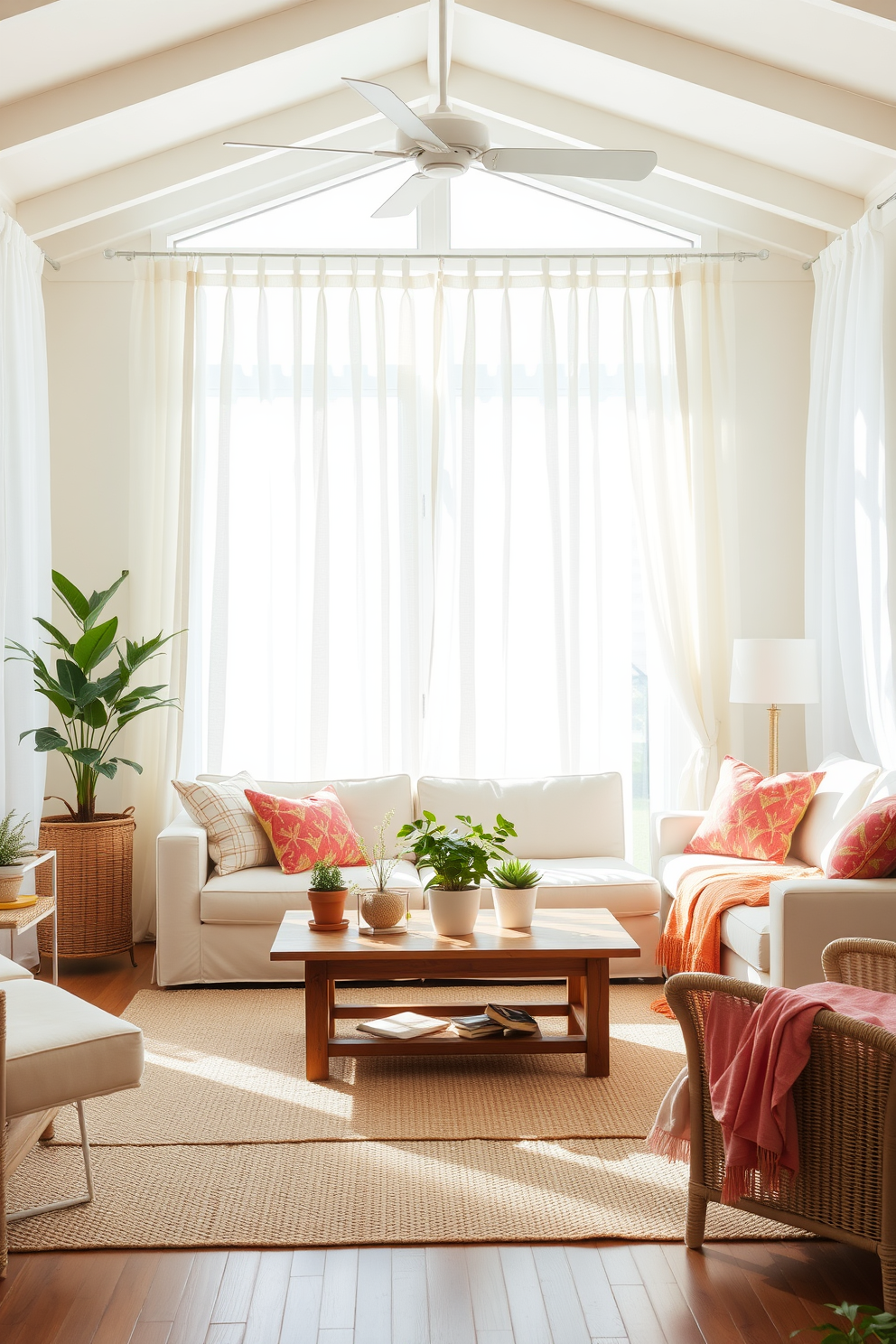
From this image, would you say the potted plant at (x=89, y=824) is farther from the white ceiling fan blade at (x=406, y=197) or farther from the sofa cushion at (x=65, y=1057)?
the sofa cushion at (x=65, y=1057)

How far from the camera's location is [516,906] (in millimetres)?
3713

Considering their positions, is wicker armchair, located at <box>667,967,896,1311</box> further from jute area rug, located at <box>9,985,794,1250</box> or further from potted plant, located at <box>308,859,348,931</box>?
potted plant, located at <box>308,859,348,931</box>

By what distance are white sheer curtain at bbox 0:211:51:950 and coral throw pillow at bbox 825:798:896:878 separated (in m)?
3.07

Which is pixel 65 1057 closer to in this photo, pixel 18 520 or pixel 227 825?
pixel 227 825

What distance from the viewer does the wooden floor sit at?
2.18m

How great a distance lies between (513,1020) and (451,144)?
2.64 metres

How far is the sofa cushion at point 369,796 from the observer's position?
A: 5066 millimetres

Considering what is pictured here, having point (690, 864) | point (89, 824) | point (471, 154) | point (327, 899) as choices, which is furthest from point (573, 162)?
point (89, 824)

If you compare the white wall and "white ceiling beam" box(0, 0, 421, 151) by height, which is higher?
"white ceiling beam" box(0, 0, 421, 151)

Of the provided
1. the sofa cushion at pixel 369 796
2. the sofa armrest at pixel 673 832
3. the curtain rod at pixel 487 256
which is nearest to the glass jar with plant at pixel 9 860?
the sofa cushion at pixel 369 796

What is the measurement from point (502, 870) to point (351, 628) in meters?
2.08

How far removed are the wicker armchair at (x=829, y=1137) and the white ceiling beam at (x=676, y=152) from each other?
4023 mm

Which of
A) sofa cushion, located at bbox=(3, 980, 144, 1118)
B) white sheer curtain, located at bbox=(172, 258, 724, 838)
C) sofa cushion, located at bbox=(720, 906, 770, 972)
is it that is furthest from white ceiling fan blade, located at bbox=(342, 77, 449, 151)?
sofa cushion, located at bbox=(720, 906, 770, 972)

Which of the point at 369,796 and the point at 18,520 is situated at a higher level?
the point at 18,520
